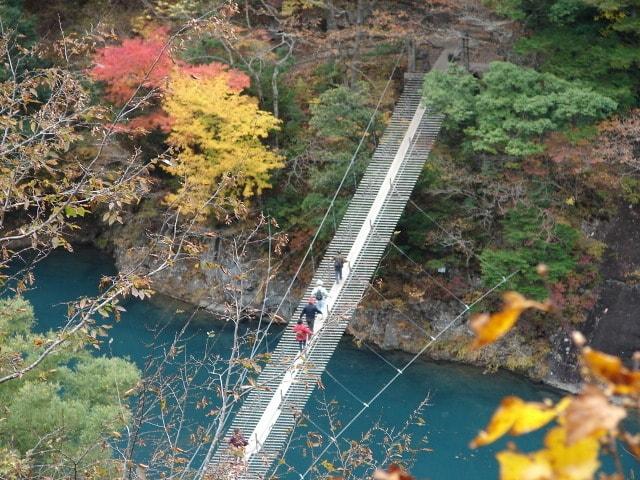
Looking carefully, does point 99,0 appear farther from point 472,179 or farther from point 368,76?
point 472,179

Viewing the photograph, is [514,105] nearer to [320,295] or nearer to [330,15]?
[320,295]

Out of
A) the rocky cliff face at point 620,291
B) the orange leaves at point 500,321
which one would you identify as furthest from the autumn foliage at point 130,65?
the orange leaves at point 500,321

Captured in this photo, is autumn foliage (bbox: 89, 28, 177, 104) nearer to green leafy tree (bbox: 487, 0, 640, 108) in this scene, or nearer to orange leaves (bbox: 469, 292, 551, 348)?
green leafy tree (bbox: 487, 0, 640, 108)

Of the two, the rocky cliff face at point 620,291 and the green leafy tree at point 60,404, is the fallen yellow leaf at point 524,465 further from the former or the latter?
the rocky cliff face at point 620,291

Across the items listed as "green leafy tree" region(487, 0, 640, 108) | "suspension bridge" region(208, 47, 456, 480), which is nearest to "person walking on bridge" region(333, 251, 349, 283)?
"suspension bridge" region(208, 47, 456, 480)

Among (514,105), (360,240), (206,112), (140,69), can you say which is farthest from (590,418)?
(140,69)

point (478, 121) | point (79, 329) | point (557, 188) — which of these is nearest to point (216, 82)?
point (478, 121)
